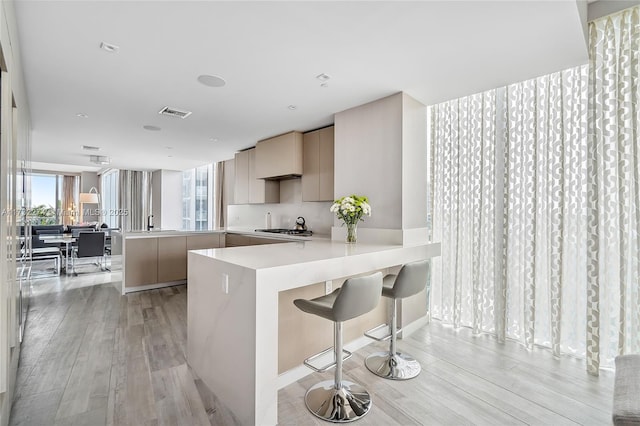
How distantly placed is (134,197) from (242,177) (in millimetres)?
5955

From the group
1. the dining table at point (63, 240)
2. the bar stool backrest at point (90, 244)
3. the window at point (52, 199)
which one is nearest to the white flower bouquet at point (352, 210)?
the bar stool backrest at point (90, 244)

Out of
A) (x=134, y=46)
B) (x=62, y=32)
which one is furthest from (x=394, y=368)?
(x=62, y=32)

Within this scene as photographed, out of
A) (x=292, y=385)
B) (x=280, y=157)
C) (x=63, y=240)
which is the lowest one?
(x=292, y=385)

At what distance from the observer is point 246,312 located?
172cm

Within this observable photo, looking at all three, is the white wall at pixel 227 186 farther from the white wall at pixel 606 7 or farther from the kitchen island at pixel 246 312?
the white wall at pixel 606 7

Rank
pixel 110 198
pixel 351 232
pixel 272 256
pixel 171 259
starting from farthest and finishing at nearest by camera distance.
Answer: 1. pixel 110 198
2. pixel 171 259
3. pixel 351 232
4. pixel 272 256

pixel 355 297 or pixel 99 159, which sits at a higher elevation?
pixel 99 159

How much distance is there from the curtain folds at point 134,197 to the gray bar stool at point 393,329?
8982 millimetres

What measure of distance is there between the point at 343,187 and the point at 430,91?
1305 millimetres

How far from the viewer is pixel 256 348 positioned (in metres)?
1.65

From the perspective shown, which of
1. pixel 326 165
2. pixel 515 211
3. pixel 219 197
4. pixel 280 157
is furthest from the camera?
pixel 219 197

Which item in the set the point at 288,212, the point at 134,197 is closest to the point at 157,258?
the point at 288,212

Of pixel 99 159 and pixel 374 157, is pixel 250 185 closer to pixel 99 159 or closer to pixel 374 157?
pixel 374 157

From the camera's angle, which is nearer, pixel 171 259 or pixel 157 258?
pixel 157 258
